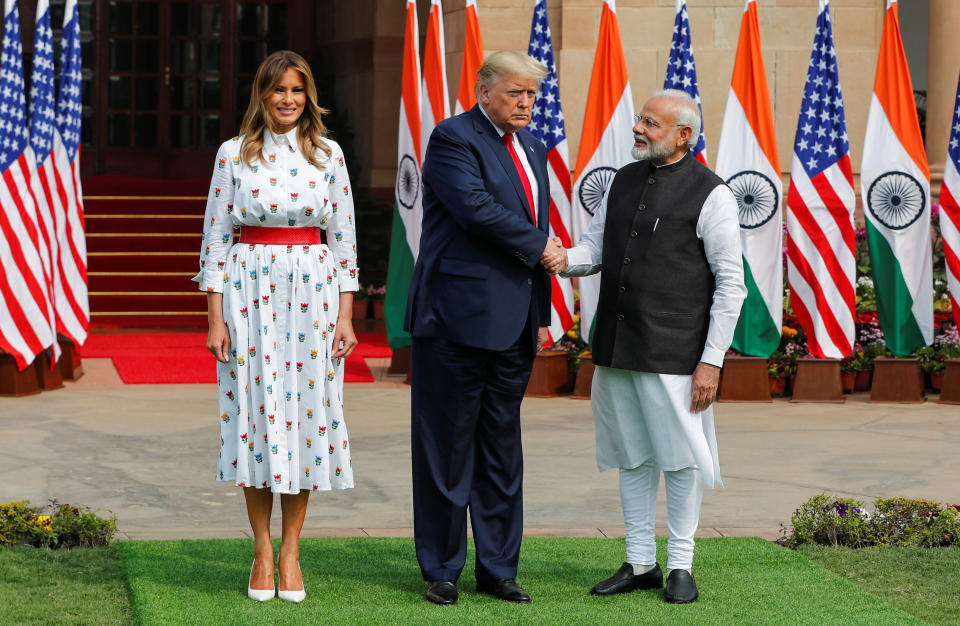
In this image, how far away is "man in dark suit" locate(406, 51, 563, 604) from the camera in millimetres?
4867

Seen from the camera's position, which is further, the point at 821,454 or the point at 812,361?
the point at 812,361

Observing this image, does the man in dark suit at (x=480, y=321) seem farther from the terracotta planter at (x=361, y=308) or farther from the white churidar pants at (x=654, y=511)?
the terracotta planter at (x=361, y=308)

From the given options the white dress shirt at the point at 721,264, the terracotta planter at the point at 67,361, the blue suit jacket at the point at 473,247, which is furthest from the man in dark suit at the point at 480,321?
the terracotta planter at the point at 67,361

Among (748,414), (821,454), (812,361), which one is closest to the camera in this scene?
(821,454)

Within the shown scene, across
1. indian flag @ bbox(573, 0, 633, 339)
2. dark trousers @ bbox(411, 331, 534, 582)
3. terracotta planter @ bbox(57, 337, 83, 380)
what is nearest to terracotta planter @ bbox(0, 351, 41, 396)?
terracotta planter @ bbox(57, 337, 83, 380)

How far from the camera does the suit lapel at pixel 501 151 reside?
496 centimetres

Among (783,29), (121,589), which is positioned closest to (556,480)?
(121,589)

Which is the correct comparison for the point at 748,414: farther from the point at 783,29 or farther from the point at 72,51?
the point at 72,51

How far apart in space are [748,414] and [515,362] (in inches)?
204

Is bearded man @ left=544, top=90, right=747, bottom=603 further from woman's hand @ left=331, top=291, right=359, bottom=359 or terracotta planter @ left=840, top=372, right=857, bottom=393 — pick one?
terracotta planter @ left=840, top=372, right=857, bottom=393

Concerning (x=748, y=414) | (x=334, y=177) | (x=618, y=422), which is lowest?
(x=748, y=414)

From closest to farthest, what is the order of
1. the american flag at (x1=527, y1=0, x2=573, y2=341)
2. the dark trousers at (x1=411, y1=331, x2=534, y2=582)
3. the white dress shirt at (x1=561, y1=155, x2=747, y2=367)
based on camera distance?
the white dress shirt at (x1=561, y1=155, x2=747, y2=367) → the dark trousers at (x1=411, y1=331, x2=534, y2=582) → the american flag at (x1=527, y1=0, x2=573, y2=341)

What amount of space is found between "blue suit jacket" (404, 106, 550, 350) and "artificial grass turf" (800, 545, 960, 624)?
1.67 meters

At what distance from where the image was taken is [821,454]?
824cm
